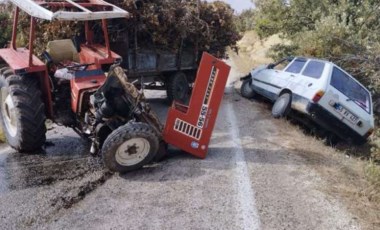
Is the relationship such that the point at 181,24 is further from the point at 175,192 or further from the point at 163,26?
the point at 175,192

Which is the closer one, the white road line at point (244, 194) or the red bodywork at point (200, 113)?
the white road line at point (244, 194)

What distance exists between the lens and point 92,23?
28.5ft

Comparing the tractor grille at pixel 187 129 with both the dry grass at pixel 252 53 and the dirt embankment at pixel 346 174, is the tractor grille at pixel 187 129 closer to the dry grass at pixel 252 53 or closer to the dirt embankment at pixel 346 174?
Answer: the dirt embankment at pixel 346 174

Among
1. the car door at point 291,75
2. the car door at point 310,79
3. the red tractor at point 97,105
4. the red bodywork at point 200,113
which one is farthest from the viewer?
the car door at point 291,75

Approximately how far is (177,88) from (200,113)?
461cm

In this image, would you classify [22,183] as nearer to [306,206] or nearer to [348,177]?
[306,206]

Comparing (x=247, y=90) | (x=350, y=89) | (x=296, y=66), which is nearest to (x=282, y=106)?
(x=296, y=66)

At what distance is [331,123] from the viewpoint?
903 centimetres

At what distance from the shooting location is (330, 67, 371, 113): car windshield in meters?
9.20

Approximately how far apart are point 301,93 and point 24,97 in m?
5.75

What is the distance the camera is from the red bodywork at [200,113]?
20.8 ft

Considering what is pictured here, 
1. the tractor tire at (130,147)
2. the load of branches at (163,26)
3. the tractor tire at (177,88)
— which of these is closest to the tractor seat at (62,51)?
the load of branches at (163,26)

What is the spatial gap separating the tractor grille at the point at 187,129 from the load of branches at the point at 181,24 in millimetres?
3627

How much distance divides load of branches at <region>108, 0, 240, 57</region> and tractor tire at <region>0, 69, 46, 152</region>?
312 cm
